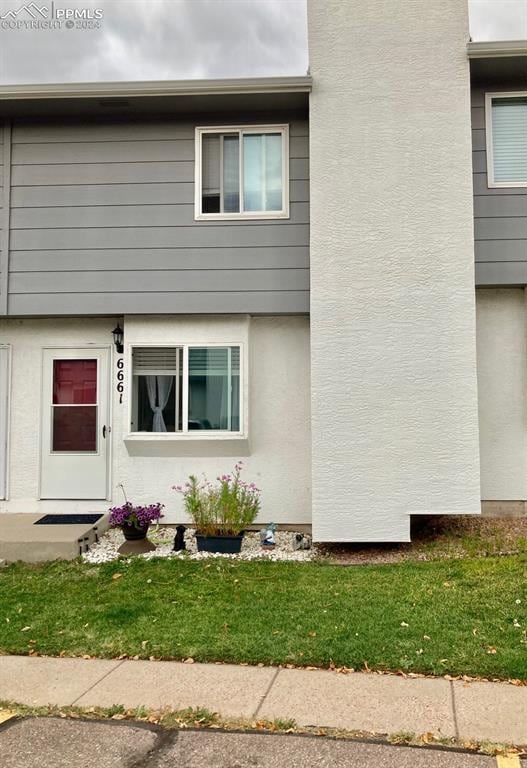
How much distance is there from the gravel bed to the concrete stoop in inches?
6.6

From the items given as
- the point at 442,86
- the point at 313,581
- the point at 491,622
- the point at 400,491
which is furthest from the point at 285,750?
the point at 442,86

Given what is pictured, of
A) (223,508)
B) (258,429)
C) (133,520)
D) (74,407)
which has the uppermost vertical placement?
(74,407)

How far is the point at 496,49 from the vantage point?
7695 millimetres

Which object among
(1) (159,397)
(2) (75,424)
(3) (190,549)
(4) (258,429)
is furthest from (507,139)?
(2) (75,424)

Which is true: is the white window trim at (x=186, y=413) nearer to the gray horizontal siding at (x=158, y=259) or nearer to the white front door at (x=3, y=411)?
the gray horizontal siding at (x=158, y=259)

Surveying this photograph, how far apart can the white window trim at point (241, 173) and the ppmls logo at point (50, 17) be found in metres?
2.77

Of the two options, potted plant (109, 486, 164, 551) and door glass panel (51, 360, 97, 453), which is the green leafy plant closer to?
potted plant (109, 486, 164, 551)

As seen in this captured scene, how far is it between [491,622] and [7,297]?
23.6 ft

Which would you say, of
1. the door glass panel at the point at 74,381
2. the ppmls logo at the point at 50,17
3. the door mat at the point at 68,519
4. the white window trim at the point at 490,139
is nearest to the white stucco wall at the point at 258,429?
the door mat at the point at 68,519

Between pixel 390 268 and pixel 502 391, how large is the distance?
2361 mm

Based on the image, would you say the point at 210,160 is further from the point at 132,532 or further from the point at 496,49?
the point at 132,532

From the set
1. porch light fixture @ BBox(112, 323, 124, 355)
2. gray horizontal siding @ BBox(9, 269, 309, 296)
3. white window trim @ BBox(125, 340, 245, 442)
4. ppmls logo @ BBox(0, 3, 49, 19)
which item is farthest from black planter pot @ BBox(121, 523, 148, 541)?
ppmls logo @ BBox(0, 3, 49, 19)

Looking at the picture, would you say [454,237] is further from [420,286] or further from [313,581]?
[313,581]

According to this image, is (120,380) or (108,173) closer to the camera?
(108,173)
